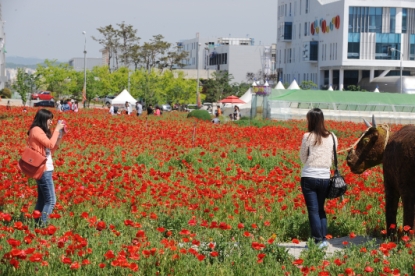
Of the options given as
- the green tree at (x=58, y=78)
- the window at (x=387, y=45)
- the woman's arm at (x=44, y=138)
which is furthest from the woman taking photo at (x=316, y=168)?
the window at (x=387, y=45)

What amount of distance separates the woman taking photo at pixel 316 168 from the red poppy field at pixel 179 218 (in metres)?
0.47

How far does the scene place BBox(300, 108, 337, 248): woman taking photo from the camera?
8289 millimetres

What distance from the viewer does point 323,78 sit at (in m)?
96.9

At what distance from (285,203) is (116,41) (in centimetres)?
8001

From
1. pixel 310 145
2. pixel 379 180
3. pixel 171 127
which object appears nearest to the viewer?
pixel 310 145

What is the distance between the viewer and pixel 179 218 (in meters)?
8.95

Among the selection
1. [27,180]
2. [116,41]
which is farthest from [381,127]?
Answer: [116,41]

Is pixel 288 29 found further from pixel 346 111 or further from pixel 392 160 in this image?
pixel 392 160

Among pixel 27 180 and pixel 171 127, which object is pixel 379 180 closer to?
pixel 27 180

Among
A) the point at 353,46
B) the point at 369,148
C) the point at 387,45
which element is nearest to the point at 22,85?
the point at 353,46

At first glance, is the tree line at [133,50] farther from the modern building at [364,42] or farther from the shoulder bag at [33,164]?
the shoulder bag at [33,164]

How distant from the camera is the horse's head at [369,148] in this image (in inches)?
346

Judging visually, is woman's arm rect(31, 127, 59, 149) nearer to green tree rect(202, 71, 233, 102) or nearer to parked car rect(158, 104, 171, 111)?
parked car rect(158, 104, 171, 111)

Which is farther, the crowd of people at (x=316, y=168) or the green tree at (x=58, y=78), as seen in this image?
the green tree at (x=58, y=78)
